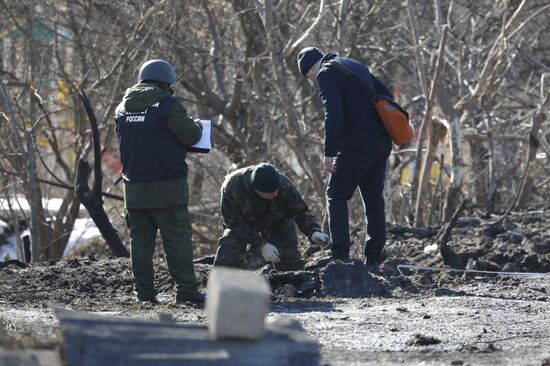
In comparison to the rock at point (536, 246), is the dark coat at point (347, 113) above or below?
above

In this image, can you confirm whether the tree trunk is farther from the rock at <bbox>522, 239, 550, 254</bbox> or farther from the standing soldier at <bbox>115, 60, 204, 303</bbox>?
the rock at <bbox>522, 239, 550, 254</bbox>

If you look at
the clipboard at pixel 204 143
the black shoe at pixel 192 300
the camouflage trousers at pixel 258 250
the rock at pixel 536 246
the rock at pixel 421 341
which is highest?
the clipboard at pixel 204 143

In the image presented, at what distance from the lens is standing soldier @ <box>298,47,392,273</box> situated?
931 cm

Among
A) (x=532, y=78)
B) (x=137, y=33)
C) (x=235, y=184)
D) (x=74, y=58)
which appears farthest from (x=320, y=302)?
(x=532, y=78)

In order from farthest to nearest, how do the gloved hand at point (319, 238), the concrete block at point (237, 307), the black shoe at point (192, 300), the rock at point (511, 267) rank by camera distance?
1. the rock at point (511, 267)
2. the gloved hand at point (319, 238)
3. the black shoe at point (192, 300)
4. the concrete block at point (237, 307)

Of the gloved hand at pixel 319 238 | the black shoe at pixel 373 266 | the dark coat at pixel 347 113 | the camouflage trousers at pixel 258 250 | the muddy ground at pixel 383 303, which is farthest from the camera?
the black shoe at pixel 373 266

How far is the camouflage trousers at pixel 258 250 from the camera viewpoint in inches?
373

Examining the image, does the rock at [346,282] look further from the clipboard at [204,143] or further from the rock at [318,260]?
the clipboard at [204,143]

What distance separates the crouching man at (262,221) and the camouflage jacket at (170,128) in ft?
3.07

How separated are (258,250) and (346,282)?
3.11 feet

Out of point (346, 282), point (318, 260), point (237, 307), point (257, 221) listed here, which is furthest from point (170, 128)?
point (237, 307)

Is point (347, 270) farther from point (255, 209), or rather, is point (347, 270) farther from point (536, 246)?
point (536, 246)

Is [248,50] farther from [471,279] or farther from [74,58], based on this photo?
[471,279]

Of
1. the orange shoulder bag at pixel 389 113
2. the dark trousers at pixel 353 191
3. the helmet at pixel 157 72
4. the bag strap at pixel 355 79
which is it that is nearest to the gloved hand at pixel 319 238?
the dark trousers at pixel 353 191
